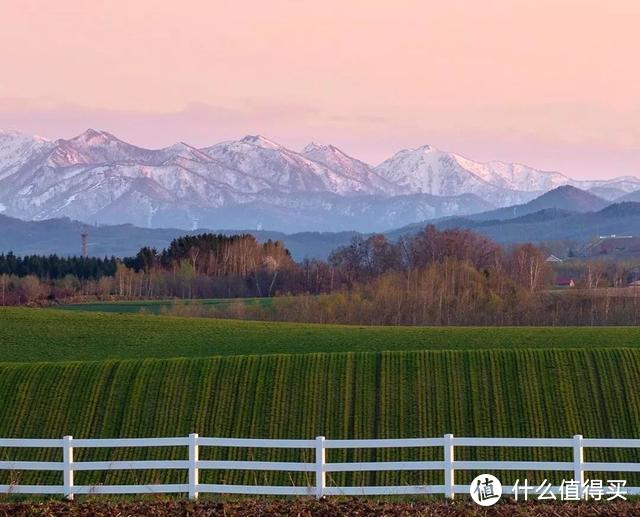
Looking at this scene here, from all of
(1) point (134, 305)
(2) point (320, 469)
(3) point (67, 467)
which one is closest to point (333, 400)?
(3) point (67, 467)

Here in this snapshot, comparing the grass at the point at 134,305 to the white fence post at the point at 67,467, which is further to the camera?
the grass at the point at 134,305

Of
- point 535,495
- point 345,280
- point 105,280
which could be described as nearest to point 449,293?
point 345,280

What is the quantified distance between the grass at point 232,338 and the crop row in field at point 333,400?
752 cm

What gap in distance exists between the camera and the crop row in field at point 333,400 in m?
34.1

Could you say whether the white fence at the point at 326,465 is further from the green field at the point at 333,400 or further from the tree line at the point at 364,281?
the tree line at the point at 364,281

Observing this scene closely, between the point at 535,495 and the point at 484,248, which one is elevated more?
the point at 484,248

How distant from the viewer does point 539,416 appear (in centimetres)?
3603

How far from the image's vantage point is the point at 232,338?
58625 millimetres

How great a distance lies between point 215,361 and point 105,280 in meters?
85.1

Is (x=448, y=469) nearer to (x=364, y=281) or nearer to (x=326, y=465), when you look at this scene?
(x=326, y=465)

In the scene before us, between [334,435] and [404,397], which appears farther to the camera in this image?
[404,397]

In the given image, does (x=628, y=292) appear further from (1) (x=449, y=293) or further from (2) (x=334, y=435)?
(2) (x=334, y=435)

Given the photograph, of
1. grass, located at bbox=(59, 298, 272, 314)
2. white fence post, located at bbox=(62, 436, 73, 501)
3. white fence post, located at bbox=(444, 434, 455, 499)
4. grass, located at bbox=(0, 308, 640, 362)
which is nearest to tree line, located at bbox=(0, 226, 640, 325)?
grass, located at bbox=(59, 298, 272, 314)

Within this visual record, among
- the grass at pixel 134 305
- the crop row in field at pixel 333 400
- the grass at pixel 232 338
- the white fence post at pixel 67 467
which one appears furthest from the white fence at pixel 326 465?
the grass at pixel 134 305
